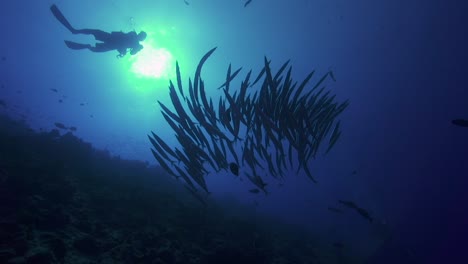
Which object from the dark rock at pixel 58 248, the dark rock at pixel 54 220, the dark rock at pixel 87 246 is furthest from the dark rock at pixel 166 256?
the dark rock at pixel 54 220

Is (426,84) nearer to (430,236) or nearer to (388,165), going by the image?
(388,165)

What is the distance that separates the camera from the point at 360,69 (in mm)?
34062

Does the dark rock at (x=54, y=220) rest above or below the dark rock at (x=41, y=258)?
above

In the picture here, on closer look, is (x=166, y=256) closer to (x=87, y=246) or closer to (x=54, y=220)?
(x=87, y=246)

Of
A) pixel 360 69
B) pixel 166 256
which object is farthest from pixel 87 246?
pixel 360 69

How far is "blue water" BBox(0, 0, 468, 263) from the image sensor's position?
2706 cm

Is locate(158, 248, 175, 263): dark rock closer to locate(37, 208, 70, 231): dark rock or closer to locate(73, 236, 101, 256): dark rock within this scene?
locate(73, 236, 101, 256): dark rock

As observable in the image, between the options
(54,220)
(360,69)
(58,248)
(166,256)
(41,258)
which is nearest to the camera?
(41,258)

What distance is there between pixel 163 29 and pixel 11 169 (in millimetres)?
23496

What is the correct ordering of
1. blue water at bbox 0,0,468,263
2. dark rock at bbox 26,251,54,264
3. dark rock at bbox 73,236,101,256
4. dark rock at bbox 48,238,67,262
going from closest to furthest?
dark rock at bbox 26,251,54,264 → dark rock at bbox 48,238,67,262 → dark rock at bbox 73,236,101,256 → blue water at bbox 0,0,468,263

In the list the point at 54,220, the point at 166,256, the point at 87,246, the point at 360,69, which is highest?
the point at 360,69

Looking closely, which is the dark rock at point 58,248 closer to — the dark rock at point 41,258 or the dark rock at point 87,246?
the dark rock at point 41,258

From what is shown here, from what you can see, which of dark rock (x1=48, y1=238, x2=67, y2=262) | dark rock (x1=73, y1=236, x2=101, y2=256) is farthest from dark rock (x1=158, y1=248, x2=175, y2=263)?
dark rock (x1=48, y1=238, x2=67, y2=262)

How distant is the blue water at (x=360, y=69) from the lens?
1065 inches
